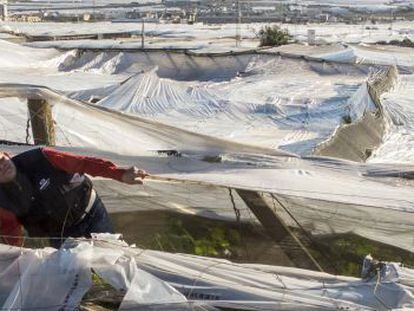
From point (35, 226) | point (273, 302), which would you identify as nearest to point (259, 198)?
point (35, 226)

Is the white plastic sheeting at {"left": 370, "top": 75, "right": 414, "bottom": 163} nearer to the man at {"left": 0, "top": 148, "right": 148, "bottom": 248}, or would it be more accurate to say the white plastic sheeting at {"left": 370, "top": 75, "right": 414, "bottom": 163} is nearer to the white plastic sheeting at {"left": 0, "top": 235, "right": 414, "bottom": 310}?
the man at {"left": 0, "top": 148, "right": 148, "bottom": 248}

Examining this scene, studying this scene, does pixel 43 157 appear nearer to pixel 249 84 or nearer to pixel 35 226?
pixel 35 226

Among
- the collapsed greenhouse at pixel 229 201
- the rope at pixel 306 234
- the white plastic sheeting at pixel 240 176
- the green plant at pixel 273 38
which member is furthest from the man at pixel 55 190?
the green plant at pixel 273 38

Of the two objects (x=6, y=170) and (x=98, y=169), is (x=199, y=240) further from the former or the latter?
(x=6, y=170)

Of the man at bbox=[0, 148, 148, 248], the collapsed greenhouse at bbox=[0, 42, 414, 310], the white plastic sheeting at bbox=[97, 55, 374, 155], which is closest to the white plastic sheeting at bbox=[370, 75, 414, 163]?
the collapsed greenhouse at bbox=[0, 42, 414, 310]

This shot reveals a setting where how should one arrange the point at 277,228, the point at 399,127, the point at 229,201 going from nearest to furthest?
the point at 277,228, the point at 229,201, the point at 399,127

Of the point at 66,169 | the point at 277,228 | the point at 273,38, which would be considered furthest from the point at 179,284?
the point at 273,38

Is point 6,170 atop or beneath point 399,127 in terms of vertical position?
atop

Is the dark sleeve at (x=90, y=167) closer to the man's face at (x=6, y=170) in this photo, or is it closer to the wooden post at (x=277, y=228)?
the man's face at (x=6, y=170)
